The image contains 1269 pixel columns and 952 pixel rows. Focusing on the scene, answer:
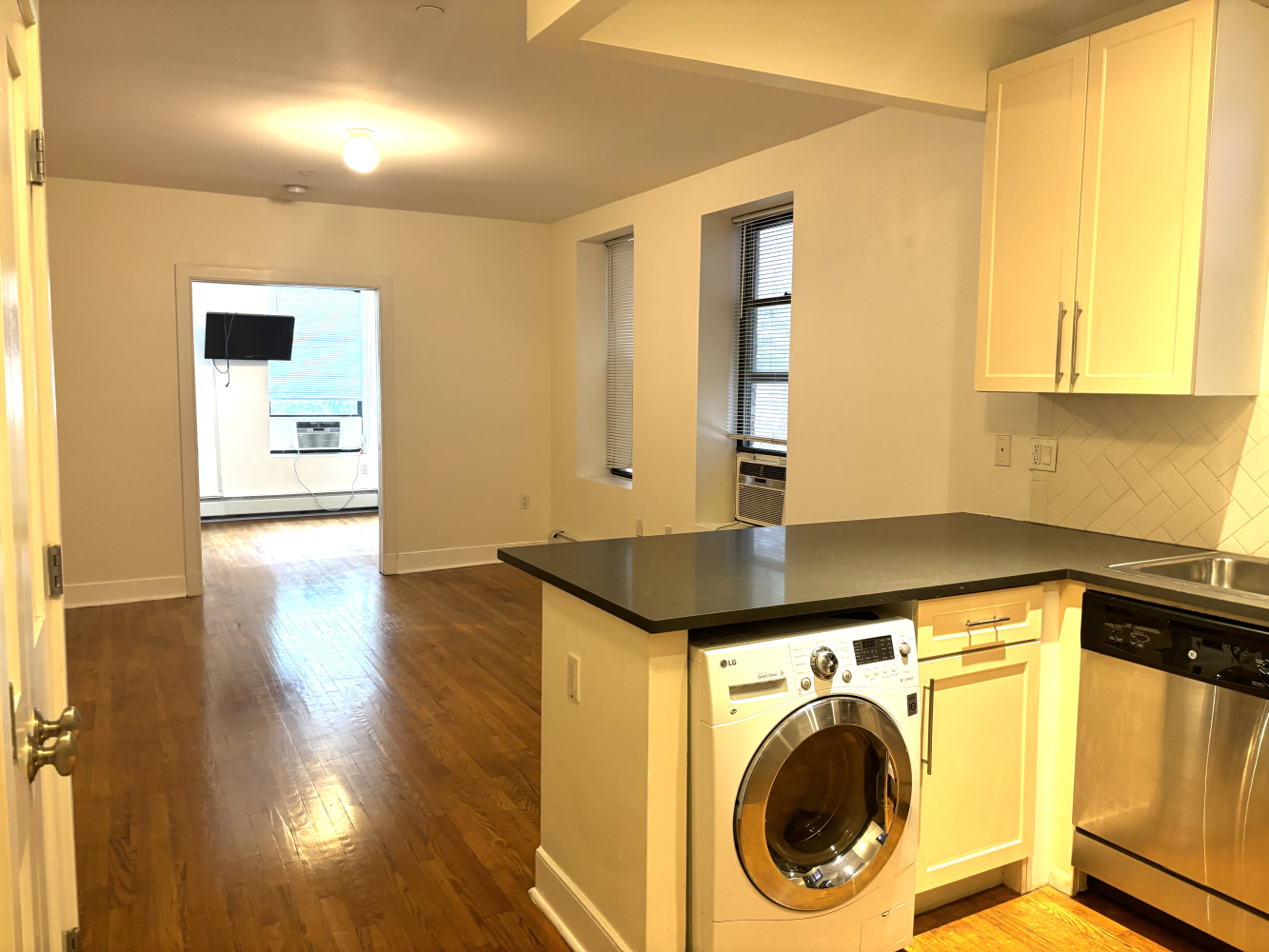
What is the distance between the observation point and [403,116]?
403 centimetres

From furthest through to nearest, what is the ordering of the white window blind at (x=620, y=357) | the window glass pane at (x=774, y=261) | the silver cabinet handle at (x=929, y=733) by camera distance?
the white window blind at (x=620, y=357) → the window glass pane at (x=774, y=261) → the silver cabinet handle at (x=929, y=733)

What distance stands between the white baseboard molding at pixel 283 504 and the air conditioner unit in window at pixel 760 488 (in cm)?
480

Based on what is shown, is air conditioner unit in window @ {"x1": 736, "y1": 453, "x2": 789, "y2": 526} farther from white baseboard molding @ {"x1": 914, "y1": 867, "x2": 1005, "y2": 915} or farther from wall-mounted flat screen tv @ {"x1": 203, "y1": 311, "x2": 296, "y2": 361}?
wall-mounted flat screen tv @ {"x1": 203, "y1": 311, "x2": 296, "y2": 361}

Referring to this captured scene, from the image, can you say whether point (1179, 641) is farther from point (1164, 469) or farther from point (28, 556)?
point (28, 556)

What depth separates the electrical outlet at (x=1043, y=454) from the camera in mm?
3104

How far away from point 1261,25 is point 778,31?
4.11 feet

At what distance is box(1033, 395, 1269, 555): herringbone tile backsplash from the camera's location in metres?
2.55

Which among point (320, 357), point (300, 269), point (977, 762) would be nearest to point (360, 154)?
point (300, 269)

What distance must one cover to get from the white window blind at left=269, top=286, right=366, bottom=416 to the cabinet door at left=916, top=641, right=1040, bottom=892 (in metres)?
8.26

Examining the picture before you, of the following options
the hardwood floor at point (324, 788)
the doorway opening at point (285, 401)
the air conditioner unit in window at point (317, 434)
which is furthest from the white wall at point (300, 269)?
the air conditioner unit in window at point (317, 434)

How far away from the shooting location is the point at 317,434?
9.53m

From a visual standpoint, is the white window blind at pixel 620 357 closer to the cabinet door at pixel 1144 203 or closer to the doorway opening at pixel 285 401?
the doorway opening at pixel 285 401

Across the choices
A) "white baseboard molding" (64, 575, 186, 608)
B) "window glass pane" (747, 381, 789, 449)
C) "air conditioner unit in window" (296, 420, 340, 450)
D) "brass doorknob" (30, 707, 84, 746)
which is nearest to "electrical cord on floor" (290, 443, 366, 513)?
"air conditioner unit in window" (296, 420, 340, 450)

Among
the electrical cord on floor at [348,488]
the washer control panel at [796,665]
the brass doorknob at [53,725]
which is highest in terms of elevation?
the brass doorknob at [53,725]
